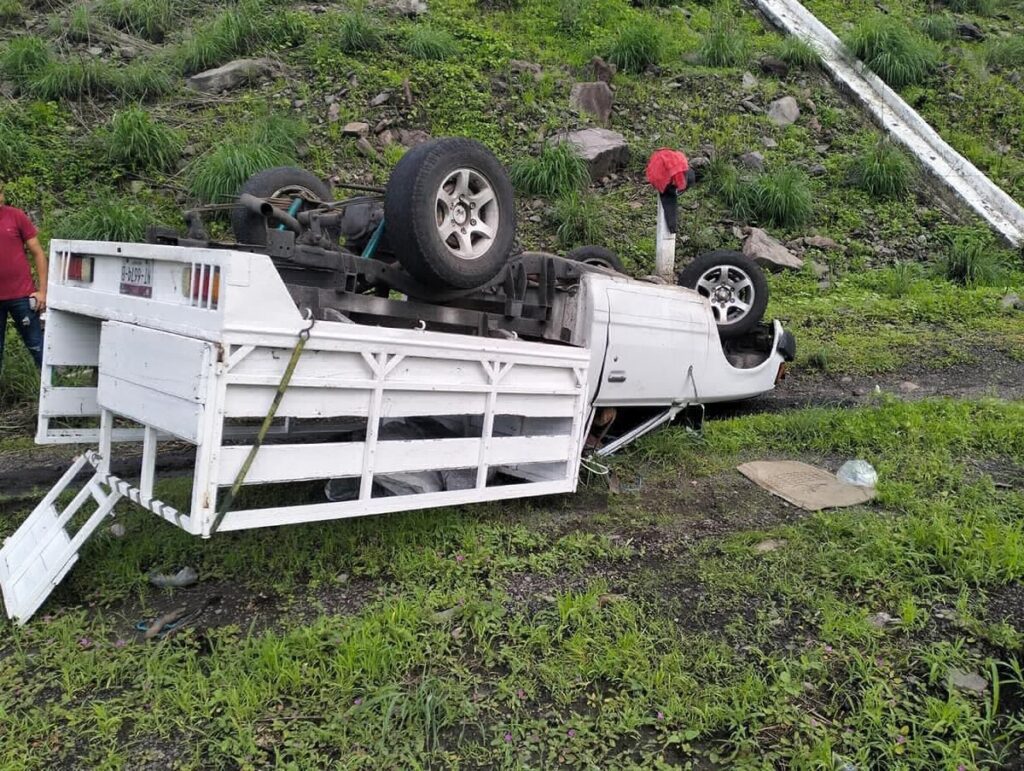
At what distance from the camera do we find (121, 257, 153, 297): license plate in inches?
133

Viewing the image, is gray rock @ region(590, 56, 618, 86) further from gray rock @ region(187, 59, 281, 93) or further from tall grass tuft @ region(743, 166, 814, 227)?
gray rock @ region(187, 59, 281, 93)

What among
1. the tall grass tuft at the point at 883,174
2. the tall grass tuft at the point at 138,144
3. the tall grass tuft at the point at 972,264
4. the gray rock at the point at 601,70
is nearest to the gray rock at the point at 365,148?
the tall grass tuft at the point at 138,144

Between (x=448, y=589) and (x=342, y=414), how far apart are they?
3.05 ft

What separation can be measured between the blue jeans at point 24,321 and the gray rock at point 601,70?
953 centimetres

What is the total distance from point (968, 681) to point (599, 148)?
907 centimetres

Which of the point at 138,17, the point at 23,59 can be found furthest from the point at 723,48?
the point at 23,59

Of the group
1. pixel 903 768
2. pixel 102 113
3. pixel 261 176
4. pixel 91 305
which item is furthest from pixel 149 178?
pixel 903 768

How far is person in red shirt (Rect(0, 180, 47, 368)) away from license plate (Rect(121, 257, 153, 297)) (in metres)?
2.05

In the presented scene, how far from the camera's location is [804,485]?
15.4ft

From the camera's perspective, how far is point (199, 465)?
9.31ft

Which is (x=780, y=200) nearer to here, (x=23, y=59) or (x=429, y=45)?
(x=429, y=45)

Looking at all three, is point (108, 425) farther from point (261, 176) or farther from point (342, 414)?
point (261, 176)

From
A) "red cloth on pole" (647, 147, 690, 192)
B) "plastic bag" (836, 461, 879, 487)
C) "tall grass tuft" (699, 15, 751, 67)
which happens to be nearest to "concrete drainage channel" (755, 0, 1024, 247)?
"tall grass tuft" (699, 15, 751, 67)

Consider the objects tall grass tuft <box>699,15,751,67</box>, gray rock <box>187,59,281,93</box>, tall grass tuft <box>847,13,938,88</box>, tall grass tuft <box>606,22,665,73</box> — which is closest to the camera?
gray rock <box>187,59,281,93</box>
